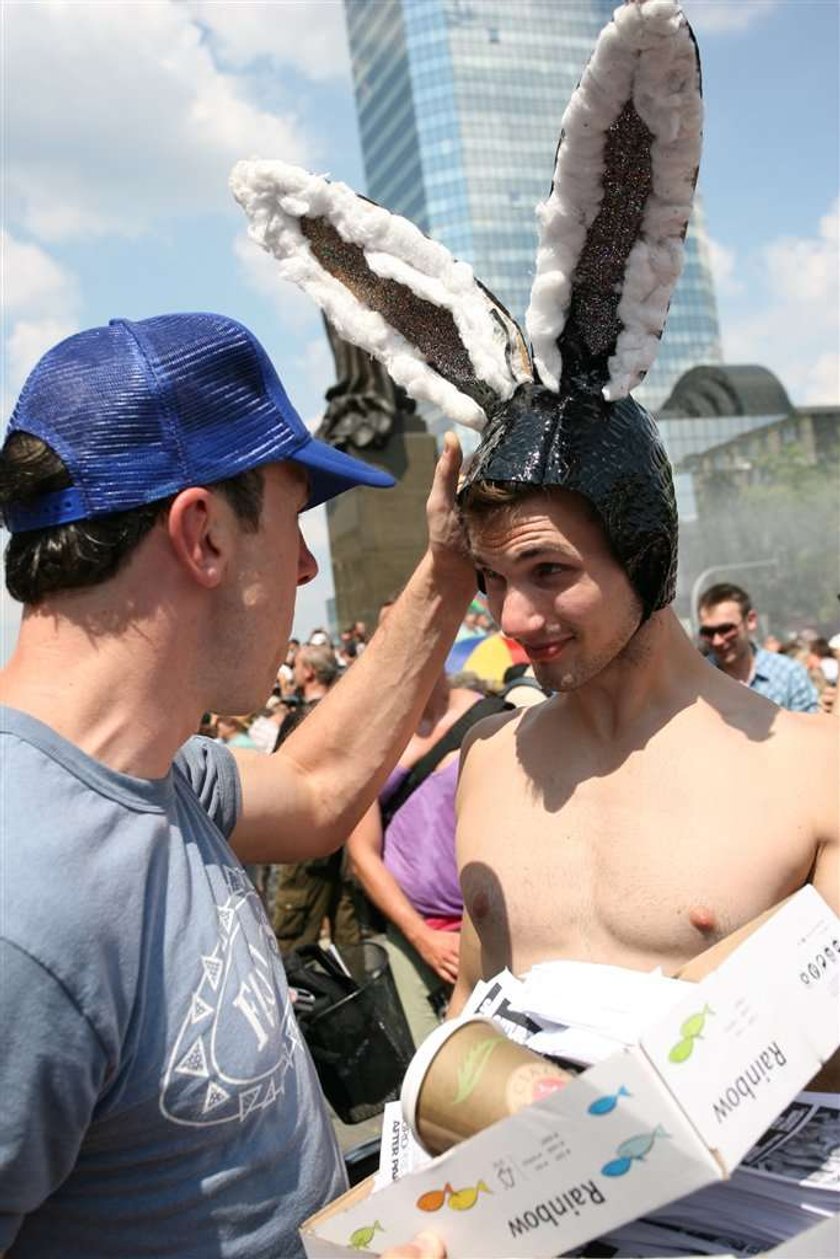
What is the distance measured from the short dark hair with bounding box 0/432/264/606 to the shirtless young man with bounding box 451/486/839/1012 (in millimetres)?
634

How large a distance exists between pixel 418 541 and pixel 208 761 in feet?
43.1

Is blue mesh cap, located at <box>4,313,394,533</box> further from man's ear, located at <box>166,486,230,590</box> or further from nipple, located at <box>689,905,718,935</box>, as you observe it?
nipple, located at <box>689,905,718,935</box>

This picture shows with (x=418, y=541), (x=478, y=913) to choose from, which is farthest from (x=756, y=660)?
(x=418, y=541)

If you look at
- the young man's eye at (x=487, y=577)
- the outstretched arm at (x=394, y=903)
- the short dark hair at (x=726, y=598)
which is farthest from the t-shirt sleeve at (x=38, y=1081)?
the short dark hair at (x=726, y=598)

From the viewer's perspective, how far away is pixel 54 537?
4.75 ft

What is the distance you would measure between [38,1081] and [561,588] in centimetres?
106

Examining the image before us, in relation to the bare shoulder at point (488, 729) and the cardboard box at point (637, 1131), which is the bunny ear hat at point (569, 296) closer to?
the bare shoulder at point (488, 729)

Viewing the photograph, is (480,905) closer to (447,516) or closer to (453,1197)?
(447,516)

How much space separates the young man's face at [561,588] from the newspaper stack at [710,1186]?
642mm

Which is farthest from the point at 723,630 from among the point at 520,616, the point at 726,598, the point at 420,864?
the point at 520,616

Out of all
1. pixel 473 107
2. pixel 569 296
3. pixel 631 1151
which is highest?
pixel 473 107

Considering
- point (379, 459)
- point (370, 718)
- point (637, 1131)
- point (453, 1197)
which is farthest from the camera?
point (379, 459)

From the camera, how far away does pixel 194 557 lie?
1517 millimetres

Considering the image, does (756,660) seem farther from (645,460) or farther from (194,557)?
(194,557)
